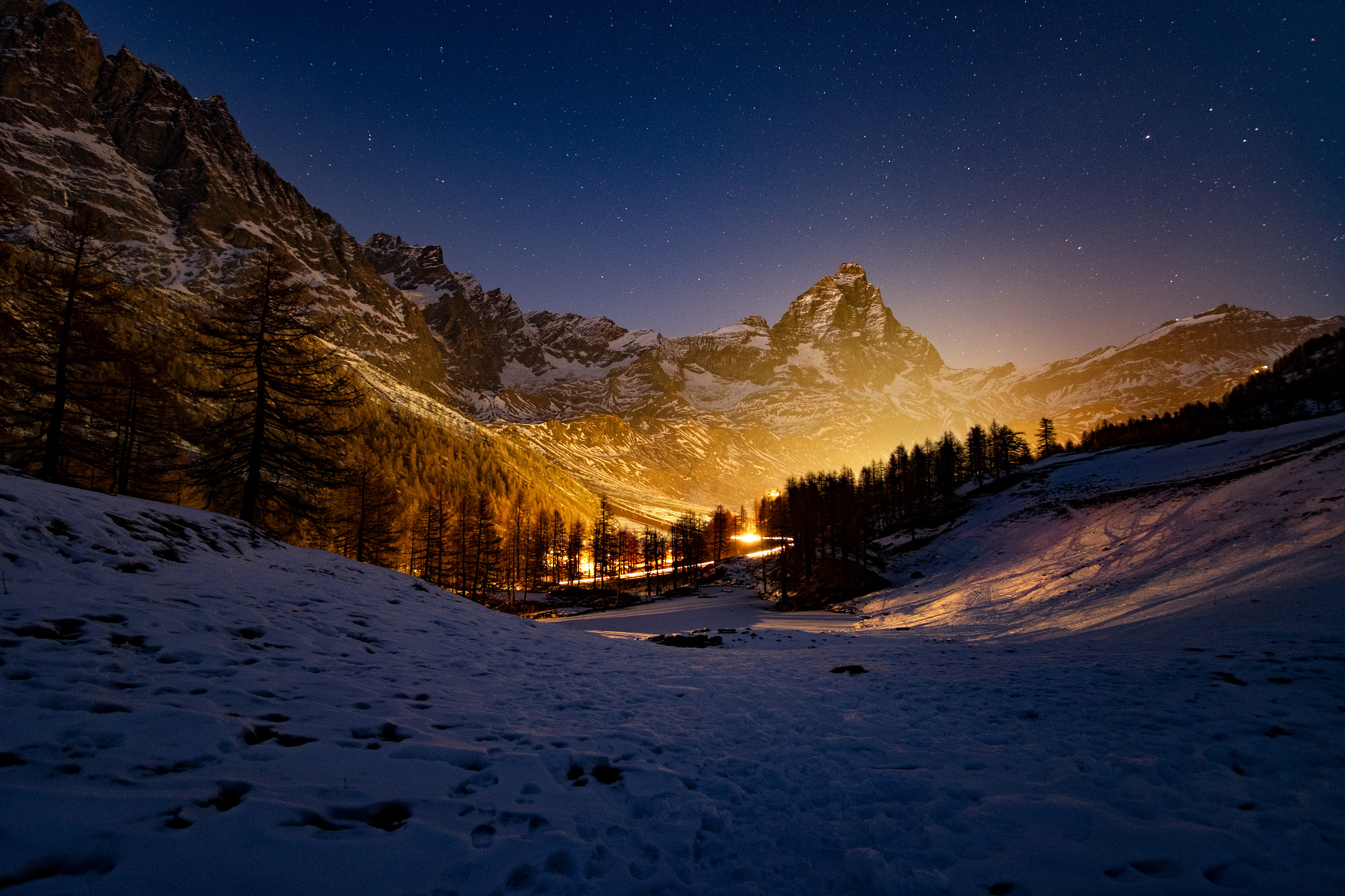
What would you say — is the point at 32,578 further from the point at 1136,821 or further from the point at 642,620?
the point at 642,620

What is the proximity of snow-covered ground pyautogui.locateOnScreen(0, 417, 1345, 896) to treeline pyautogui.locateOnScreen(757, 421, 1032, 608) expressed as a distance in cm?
3080

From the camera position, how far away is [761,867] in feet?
13.9

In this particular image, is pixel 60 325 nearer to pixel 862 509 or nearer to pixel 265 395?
pixel 265 395

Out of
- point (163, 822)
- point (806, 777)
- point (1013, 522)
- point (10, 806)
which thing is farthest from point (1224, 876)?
point (1013, 522)

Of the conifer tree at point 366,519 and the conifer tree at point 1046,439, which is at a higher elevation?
the conifer tree at point 1046,439

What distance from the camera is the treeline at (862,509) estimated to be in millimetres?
43469

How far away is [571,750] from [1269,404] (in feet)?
333

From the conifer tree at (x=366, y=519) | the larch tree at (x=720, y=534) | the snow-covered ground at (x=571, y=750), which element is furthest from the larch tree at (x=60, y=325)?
the larch tree at (x=720, y=534)

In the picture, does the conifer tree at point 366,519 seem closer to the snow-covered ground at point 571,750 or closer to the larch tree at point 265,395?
the larch tree at point 265,395

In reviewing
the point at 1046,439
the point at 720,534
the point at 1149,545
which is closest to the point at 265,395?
the point at 1149,545

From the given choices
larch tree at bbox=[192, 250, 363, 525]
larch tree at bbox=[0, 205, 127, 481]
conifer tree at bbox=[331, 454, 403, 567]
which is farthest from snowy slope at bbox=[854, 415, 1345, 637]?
larch tree at bbox=[0, 205, 127, 481]

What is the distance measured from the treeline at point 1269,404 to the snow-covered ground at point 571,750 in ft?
214

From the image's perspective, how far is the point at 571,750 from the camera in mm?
6086

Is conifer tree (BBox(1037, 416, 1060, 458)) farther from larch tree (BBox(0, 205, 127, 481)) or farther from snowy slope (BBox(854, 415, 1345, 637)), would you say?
larch tree (BBox(0, 205, 127, 481))
